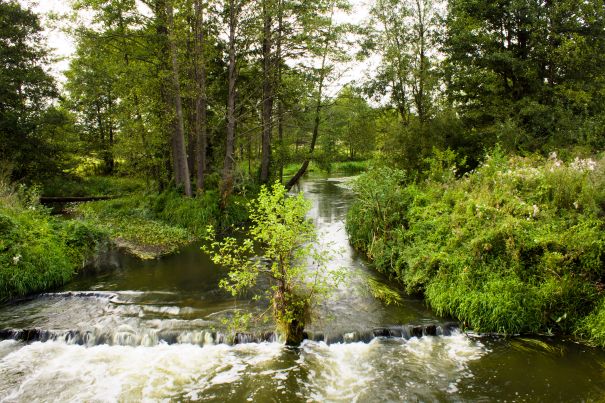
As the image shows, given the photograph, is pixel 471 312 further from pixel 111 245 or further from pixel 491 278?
pixel 111 245

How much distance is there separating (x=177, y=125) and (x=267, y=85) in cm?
546

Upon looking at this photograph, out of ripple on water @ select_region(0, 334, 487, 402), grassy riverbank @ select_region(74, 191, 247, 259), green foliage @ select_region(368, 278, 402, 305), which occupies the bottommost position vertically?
ripple on water @ select_region(0, 334, 487, 402)

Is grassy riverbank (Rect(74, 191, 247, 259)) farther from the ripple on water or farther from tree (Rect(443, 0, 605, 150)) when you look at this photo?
tree (Rect(443, 0, 605, 150))

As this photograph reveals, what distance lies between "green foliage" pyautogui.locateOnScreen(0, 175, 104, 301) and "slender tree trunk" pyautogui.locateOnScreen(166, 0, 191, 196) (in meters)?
5.45

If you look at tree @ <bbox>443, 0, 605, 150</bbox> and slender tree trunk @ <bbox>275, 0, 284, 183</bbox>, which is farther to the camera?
slender tree trunk @ <bbox>275, 0, 284, 183</bbox>

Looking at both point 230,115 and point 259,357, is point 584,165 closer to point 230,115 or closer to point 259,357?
point 259,357

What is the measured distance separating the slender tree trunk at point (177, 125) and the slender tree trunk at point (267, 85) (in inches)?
147

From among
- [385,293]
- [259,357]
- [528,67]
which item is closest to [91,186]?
[385,293]

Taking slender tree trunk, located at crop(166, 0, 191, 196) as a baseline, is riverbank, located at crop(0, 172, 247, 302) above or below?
below

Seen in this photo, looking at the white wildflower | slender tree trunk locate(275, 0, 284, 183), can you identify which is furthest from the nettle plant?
slender tree trunk locate(275, 0, 284, 183)

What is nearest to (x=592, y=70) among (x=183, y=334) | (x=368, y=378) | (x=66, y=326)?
(x=368, y=378)

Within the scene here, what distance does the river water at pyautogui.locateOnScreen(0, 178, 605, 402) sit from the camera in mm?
5797

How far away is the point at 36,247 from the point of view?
9.62 meters

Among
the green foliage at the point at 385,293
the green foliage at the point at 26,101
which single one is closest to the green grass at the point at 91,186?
the green foliage at the point at 26,101
